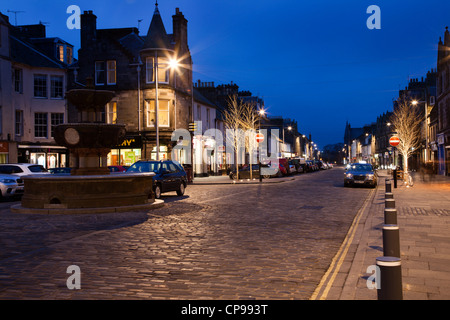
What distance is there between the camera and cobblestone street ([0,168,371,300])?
544 cm

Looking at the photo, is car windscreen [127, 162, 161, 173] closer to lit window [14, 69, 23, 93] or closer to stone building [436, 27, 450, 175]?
lit window [14, 69, 23, 93]

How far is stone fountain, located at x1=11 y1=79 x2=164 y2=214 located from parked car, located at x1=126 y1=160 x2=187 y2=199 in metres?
2.98

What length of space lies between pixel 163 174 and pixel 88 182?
562cm

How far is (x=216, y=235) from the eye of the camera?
31.2ft

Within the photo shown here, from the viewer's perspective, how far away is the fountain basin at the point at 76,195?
45.3 ft

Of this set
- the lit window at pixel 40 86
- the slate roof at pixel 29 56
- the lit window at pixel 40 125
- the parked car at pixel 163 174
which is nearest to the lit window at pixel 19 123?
the lit window at pixel 40 125

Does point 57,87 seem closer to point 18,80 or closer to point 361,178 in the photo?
point 18,80

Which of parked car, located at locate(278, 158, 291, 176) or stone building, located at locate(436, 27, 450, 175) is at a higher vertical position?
stone building, located at locate(436, 27, 450, 175)

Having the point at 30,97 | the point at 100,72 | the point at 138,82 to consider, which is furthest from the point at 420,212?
the point at 100,72

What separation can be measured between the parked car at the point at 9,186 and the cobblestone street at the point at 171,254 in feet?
22.7

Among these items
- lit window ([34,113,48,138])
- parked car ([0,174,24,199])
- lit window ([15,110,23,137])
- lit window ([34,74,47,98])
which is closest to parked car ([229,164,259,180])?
lit window ([34,113,48,138])

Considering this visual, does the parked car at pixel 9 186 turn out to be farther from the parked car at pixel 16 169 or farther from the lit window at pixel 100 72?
the lit window at pixel 100 72

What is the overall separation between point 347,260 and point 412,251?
4.13 feet
